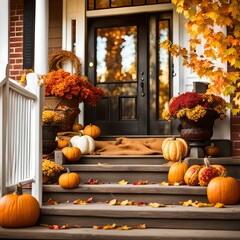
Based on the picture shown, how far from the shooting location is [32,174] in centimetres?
487

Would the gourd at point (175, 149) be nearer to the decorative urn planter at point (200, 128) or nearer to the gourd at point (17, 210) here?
the decorative urn planter at point (200, 128)

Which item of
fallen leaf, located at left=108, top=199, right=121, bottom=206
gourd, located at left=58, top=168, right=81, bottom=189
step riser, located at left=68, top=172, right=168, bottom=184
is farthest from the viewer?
step riser, located at left=68, top=172, right=168, bottom=184

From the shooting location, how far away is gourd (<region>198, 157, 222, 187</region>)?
15.6 ft

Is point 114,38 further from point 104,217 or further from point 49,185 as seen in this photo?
point 104,217

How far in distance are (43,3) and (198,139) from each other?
287cm

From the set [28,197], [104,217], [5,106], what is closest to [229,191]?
[104,217]

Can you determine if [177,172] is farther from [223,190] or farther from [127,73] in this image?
[127,73]

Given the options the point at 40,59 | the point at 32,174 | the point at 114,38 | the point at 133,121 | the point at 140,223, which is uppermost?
the point at 114,38

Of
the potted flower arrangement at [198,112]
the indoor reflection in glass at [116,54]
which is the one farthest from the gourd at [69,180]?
the indoor reflection in glass at [116,54]

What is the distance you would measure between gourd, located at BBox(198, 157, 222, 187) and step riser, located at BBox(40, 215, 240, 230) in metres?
0.51

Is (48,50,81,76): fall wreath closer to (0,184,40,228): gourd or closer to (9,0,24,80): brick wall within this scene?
(9,0,24,80): brick wall

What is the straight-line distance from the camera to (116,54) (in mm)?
7945

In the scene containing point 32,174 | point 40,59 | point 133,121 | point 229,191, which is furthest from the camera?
point 133,121

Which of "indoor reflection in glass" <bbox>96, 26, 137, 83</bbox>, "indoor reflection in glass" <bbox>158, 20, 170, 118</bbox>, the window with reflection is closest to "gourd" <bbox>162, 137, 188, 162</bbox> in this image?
"indoor reflection in glass" <bbox>158, 20, 170, 118</bbox>
